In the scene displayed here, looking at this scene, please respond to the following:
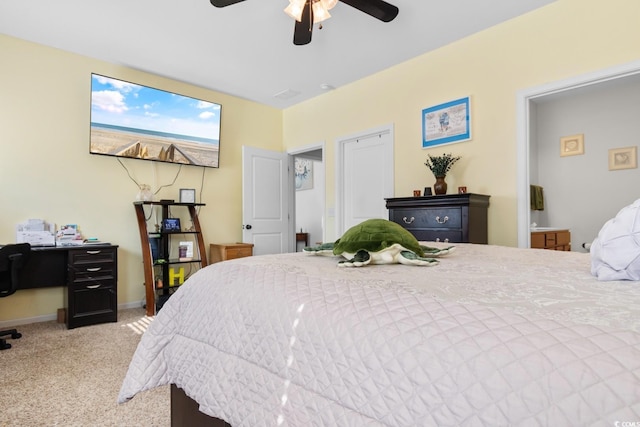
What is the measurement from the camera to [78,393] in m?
1.96

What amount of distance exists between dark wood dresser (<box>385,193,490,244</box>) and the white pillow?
1810 millimetres

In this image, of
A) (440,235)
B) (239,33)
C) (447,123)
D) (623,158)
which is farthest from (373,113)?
(623,158)

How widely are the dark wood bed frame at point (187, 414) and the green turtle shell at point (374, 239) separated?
0.78 meters

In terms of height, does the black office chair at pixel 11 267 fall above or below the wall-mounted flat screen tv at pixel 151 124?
below

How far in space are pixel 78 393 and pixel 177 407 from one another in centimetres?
99

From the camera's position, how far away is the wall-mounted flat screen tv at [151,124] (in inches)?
146

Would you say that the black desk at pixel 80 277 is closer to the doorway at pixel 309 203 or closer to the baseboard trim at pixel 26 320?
the baseboard trim at pixel 26 320

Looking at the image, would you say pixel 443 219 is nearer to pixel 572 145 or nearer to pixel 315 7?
pixel 315 7

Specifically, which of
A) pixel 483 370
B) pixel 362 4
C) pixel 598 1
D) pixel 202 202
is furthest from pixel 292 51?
pixel 483 370

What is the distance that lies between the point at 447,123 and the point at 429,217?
106cm

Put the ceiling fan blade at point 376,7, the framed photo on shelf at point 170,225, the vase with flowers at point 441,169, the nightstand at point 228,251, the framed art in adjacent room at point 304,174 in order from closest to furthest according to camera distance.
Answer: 1. the ceiling fan blade at point 376,7
2. the vase with flowers at point 441,169
3. the framed photo on shelf at point 170,225
4. the nightstand at point 228,251
5. the framed art in adjacent room at point 304,174

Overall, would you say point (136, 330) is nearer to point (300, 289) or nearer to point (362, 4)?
point (300, 289)

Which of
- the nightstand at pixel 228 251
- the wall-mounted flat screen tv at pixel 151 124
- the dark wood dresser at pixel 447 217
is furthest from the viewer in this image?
the nightstand at pixel 228 251

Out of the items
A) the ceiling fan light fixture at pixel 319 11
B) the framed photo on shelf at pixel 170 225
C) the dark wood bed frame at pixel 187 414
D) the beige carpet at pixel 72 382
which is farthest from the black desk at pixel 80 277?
the ceiling fan light fixture at pixel 319 11
